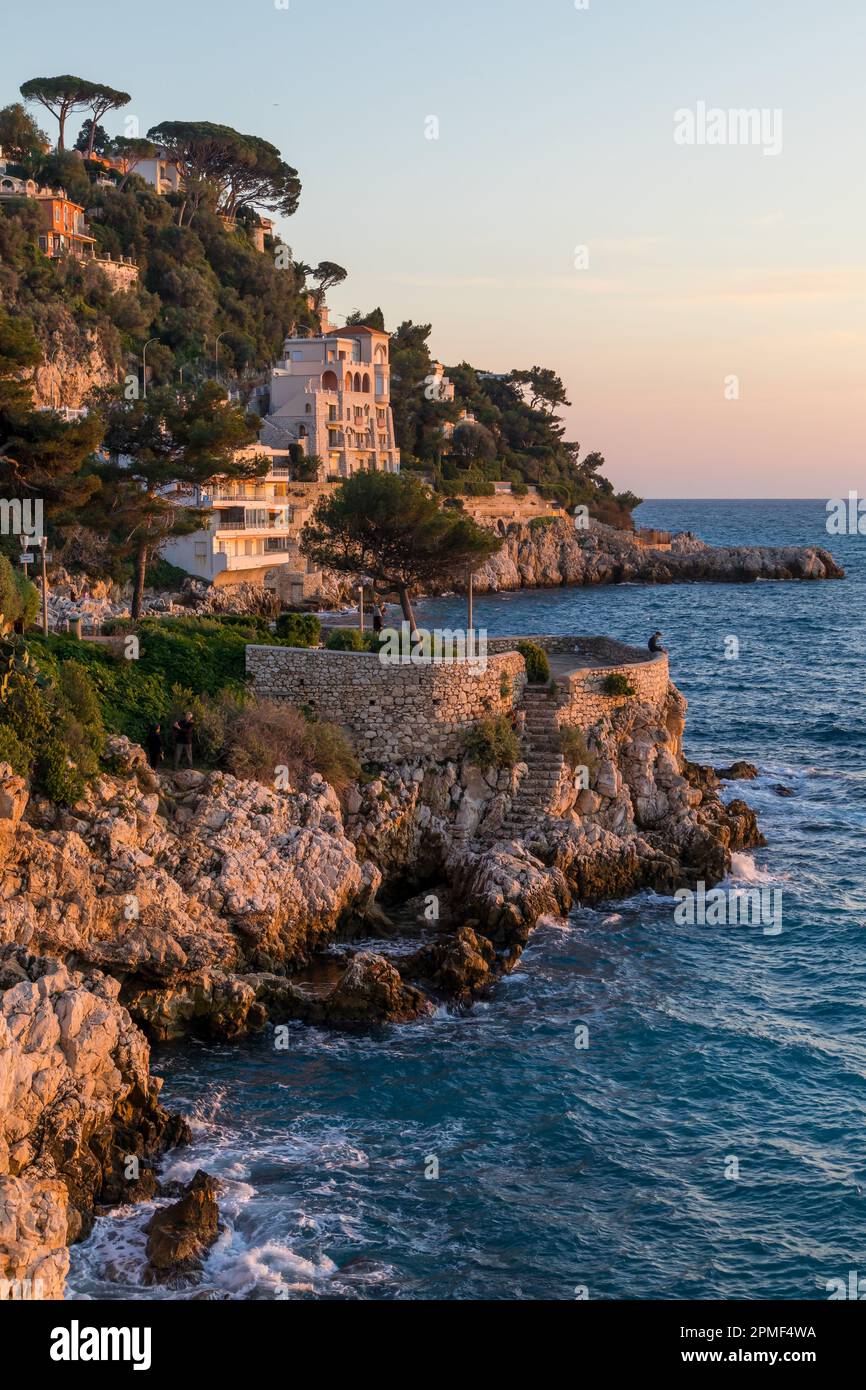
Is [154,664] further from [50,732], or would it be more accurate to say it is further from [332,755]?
[50,732]

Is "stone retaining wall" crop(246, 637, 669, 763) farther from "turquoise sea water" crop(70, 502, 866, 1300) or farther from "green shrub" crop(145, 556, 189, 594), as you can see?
"green shrub" crop(145, 556, 189, 594)

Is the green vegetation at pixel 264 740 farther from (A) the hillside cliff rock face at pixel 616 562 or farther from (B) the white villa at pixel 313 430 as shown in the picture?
(A) the hillside cliff rock face at pixel 616 562

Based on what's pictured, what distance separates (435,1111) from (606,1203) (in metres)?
3.22

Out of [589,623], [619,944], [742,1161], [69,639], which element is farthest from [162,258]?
[742,1161]

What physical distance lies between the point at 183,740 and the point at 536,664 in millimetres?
9248

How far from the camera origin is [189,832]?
→ 26.1 meters

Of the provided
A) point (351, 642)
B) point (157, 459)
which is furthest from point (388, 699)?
point (157, 459)

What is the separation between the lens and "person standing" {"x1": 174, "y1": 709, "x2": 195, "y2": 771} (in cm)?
2841

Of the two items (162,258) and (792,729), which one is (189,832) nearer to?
(792,729)

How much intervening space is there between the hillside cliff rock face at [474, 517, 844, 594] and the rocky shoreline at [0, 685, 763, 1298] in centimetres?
7123

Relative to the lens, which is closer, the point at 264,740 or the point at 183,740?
the point at 183,740

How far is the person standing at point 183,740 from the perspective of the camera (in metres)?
28.4

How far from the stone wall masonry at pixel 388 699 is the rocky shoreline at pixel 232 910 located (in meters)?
0.72

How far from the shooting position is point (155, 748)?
28250 mm
